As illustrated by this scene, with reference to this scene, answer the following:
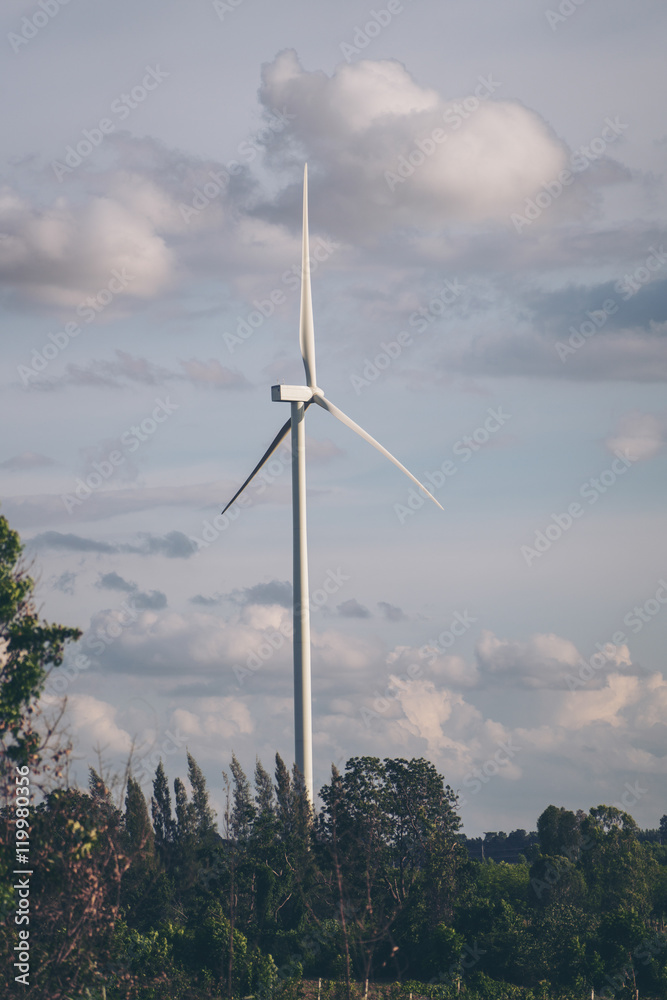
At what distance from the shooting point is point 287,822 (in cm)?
10381

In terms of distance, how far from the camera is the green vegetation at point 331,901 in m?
35.4

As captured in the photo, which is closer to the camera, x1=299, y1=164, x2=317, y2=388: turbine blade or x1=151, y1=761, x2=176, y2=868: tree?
x1=299, y1=164, x2=317, y2=388: turbine blade

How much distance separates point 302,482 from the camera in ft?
283

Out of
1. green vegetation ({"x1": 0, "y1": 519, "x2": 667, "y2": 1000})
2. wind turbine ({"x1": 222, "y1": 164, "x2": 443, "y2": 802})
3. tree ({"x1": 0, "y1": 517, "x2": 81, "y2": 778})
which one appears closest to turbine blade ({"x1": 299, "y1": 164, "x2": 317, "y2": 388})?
wind turbine ({"x1": 222, "y1": 164, "x2": 443, "y2": 802})

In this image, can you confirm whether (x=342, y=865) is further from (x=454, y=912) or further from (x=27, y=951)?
(x=27, y=951)

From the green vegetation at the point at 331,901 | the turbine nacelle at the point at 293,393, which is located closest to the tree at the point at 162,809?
the green vegetation at the point at 331,901

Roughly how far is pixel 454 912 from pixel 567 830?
32.4 m

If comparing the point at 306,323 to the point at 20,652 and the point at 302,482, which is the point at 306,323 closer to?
the point at 302,482

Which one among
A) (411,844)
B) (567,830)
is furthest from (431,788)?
(567,830)

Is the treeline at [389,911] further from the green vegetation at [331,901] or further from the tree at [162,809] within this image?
the tree at [162,809]

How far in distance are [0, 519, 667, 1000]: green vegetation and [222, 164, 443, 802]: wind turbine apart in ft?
17.2

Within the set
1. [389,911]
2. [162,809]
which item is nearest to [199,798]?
[162,809]

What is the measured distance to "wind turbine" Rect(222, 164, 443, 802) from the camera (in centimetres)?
8419

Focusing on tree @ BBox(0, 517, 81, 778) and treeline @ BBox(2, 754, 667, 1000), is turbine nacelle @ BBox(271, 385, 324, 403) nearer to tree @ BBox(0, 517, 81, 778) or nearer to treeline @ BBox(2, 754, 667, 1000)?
treeline @ BBox(2, 754, 667, 1000)
